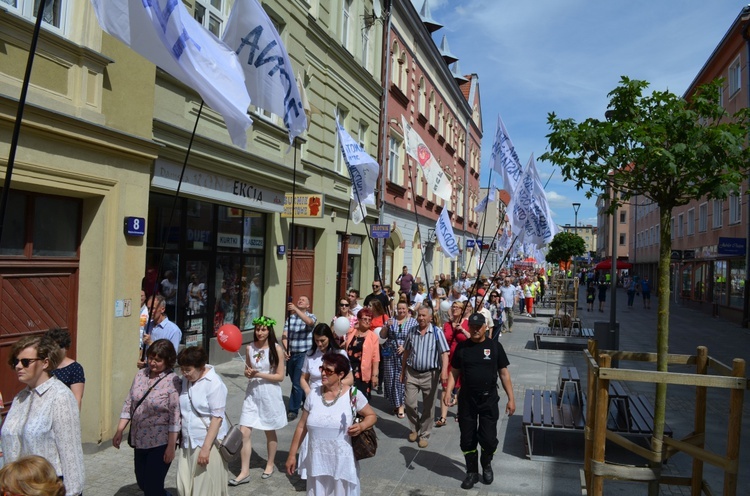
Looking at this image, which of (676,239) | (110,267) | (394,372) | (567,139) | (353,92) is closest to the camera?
(567,139)

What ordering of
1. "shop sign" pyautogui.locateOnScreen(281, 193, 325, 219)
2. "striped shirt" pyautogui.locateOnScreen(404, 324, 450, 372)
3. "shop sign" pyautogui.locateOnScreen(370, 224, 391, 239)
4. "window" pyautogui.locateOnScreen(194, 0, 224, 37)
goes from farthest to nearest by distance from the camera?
"shop sign" pyautogui.locateOnScreen(370, 224, 391, 239), "shop sign" pyautogui.locateOnScreen(281, 193, 325, 219), "window" pyautogui.locateOnScreen(194, 0, 224, 37), "striped shirt" pyautogui.locateOnScreen(404, 324, 450, 372)

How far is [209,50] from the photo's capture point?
197 inches

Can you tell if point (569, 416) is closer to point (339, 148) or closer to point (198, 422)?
point (198, 422)

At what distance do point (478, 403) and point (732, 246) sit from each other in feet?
70.2

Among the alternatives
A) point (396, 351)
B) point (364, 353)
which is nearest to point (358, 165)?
point (396, 351)

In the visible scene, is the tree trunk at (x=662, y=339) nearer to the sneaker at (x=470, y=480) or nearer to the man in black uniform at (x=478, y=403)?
the man in black uniform at (x=478, y=403)

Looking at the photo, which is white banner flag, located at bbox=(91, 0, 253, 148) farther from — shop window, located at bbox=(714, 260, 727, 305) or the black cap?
shop window, located at bbox=(714, 260, 727, 305)

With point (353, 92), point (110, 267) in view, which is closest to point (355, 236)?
point (353, 92)

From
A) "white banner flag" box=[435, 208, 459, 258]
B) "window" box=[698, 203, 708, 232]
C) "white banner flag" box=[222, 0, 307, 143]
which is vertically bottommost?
"white banner flag" box=[435, 208, 459, 258]

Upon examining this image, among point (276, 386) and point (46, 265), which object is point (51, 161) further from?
point (276, 386)

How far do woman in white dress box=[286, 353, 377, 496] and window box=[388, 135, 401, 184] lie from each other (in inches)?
767

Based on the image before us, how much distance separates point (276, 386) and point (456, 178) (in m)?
33.5

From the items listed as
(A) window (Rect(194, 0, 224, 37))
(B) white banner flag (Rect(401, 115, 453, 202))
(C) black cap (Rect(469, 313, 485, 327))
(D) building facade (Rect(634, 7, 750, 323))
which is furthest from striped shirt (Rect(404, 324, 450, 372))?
(D) building facade (Rect(634, 7, 750, 323))

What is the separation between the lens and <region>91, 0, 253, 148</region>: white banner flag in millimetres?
4492
